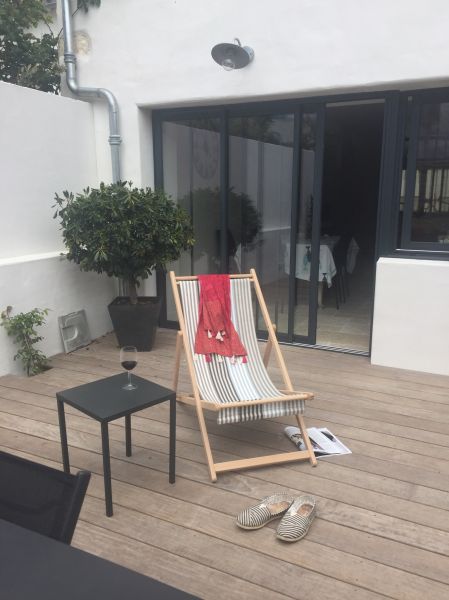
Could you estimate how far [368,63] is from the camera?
402 cm

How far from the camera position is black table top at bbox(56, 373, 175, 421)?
2355mm

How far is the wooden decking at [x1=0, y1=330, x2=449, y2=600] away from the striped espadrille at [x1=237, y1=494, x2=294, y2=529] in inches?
1.8

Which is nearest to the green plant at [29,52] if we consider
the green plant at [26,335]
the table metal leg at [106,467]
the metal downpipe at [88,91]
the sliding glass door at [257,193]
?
the metal downpipe at [88,91]

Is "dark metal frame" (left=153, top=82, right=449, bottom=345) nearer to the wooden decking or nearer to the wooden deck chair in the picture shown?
the wooden decking

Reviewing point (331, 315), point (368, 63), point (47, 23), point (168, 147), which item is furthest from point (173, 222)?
point (47, 23)

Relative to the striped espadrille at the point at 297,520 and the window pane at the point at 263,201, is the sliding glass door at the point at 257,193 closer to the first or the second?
the window pane at the point at 263,201

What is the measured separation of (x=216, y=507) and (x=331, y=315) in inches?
152

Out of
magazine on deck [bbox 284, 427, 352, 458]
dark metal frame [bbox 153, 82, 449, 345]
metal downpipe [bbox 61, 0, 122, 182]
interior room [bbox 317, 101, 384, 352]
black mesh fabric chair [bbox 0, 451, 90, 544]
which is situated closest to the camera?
black mesh fabric chair [bbox 0, 451, 90, 544]

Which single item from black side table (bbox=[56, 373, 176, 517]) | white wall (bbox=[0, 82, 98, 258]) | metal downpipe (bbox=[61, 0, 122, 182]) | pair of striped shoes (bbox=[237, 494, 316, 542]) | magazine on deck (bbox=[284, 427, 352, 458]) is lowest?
magazine on deck (bbox=[284, 427, 352, 458])

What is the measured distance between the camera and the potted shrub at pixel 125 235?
14.1ft

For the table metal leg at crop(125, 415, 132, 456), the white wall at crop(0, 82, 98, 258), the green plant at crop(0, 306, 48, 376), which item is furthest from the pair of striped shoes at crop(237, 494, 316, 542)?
the white wall at crop(0, 82, 98, 258)

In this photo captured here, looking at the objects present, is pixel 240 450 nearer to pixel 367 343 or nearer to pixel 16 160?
pixel 367 343

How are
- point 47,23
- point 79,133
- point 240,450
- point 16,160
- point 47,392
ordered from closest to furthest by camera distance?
point 240,450
point 47,392
point 16,160
point 79,133
point 47,23

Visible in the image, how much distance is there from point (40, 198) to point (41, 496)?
3.75 m
